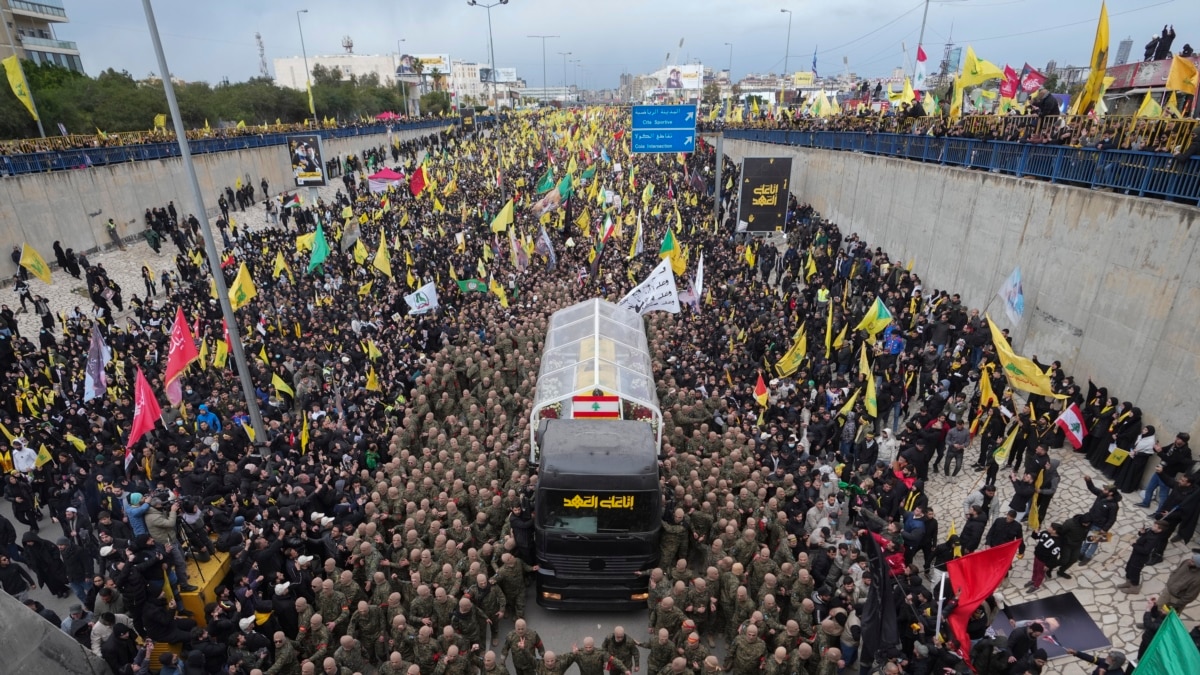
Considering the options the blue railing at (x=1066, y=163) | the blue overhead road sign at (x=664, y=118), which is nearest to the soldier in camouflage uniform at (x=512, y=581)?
the blue railing at (x=1066, y=163)

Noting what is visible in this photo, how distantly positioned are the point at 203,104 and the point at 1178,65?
5836 centimetres

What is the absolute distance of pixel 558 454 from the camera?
788 cm

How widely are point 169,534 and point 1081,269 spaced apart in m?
15.7

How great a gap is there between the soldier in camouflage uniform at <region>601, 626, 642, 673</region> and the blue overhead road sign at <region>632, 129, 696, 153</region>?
74.4 feet

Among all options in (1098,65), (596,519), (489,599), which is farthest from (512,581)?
(1098,65)

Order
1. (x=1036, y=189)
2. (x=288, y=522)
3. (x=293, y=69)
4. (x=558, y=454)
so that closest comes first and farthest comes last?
(x=558, y=454)
(x=288, y=522)
(x=1036, y=189)
(x=293, y=69)

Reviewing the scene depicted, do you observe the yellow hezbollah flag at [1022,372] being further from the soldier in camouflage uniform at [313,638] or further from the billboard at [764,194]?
the billboard at [764,194]

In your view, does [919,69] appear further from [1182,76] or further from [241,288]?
[241,288]

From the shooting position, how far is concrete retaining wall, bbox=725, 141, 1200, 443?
32.1ft

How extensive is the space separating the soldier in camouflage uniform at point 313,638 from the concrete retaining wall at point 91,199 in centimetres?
1426

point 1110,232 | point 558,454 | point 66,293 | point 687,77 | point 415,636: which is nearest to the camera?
point 415,636

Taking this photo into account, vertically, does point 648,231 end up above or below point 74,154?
below

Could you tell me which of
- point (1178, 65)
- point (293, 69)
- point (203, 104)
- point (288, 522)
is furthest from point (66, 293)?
point (293, 69)

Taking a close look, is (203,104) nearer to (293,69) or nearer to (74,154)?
(74,154)
